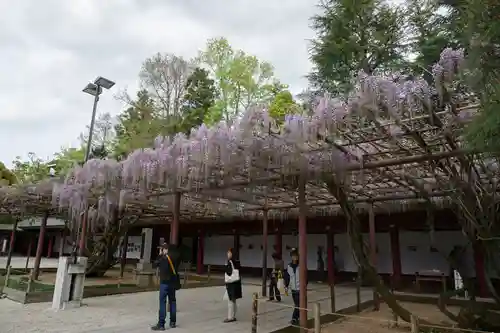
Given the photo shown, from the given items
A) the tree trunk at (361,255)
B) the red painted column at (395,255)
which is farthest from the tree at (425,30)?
the tree trunk at (361,255)

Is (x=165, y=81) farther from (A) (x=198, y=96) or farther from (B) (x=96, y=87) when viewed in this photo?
(B) (x=96, y=87)

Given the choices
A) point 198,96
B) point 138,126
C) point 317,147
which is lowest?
point 317,147

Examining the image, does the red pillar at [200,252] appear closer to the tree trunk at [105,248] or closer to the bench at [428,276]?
the tree trunk at [105,248]

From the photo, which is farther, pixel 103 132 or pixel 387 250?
pixel 103 132

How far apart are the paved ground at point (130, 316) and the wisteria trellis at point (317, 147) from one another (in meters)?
2.02

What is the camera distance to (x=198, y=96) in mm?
17094

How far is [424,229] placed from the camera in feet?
33.6

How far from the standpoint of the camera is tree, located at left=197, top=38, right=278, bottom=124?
53.6 ft

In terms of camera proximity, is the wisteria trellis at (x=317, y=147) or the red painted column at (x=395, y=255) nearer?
the wisteria trellis at (x=317, y=147)

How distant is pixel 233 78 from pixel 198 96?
1.88 m

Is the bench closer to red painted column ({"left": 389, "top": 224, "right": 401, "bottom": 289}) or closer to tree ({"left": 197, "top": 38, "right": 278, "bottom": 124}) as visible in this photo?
red painted column ({"left": 389, "top": 224, "right": 401, "bottom": 289})

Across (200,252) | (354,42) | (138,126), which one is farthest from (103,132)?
(354,42)

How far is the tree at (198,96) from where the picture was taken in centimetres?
1661

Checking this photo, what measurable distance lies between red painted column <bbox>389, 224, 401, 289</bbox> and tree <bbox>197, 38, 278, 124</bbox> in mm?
8053
